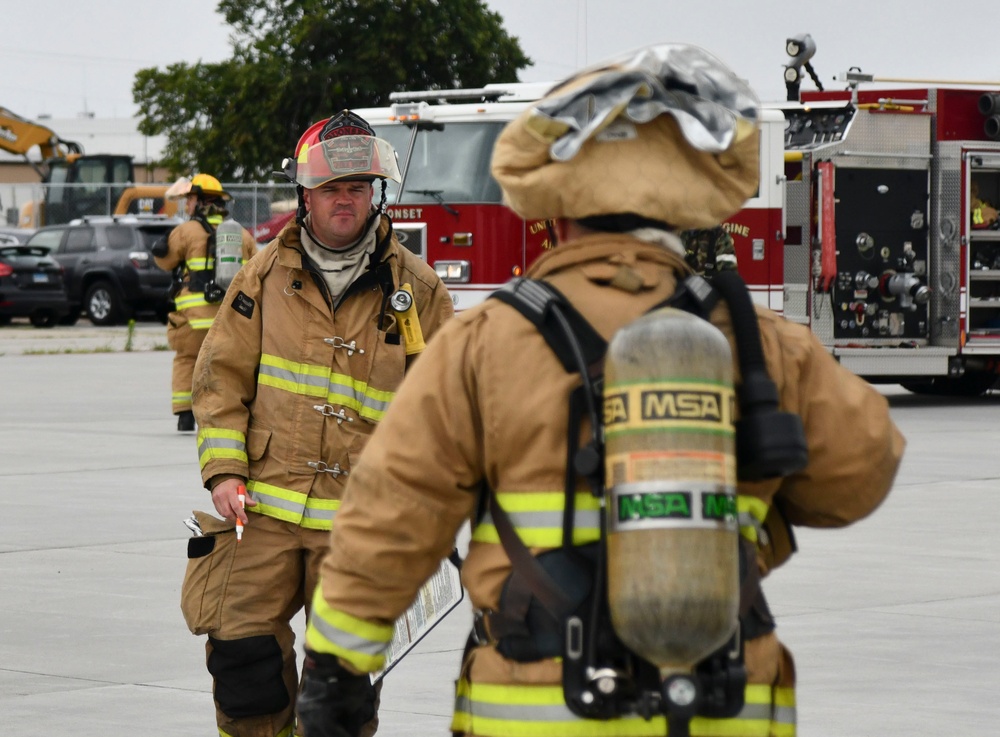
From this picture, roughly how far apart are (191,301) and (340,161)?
847cm

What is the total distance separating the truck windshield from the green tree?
32.4 meters

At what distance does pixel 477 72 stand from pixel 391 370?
1865 inches

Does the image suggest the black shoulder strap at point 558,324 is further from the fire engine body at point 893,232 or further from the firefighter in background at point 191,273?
the fire engine body at point 893,232

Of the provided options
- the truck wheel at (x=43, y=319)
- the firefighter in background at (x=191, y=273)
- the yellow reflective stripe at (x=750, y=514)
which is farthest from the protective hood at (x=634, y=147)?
the truck wheel at (x=43, y=319)

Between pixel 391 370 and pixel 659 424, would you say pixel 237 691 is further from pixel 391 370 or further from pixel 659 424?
pixel 659 424

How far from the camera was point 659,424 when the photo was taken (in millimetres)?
2510

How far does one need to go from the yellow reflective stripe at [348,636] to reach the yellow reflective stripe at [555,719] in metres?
0.16

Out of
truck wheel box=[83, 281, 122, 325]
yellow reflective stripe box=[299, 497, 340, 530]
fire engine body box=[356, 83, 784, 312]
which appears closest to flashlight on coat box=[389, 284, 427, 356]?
yellow reflective stripe box=[299, 497, 340, 530]

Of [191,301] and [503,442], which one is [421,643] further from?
[191,301]

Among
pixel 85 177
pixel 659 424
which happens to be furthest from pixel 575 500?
pixel 85 177

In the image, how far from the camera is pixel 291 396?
4.80 m

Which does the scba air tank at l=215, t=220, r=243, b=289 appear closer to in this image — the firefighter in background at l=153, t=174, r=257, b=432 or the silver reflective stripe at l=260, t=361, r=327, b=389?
the firefighter in background at l=153, t=174, r=257, b=432

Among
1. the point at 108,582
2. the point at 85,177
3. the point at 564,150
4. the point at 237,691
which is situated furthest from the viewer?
the point at 85,177

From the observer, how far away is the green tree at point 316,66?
161ft
